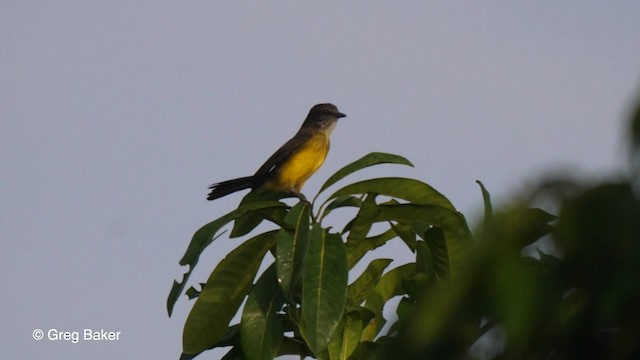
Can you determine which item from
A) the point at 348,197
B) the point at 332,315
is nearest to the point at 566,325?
the point at 332,315

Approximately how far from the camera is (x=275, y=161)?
9258mm

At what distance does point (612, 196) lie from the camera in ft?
3.18

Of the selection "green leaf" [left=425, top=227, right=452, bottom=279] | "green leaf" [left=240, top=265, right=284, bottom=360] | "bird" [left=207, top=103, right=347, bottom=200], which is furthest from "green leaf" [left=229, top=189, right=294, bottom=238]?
"bird" [left=207, top=103, right=347, bottom=200]

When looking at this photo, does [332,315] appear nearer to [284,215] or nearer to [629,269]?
[284,215]

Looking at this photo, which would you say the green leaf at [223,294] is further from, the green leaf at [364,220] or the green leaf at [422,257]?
the green leaf at [422,257]

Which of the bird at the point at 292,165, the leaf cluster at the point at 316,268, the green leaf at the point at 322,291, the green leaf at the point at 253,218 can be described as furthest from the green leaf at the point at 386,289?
the bird at the point at 292,165

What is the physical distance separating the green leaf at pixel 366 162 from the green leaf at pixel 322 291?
1.78 feet

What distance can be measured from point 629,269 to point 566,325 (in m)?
0.09

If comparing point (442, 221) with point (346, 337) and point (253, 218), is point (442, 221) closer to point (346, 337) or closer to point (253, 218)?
point (346, 337)

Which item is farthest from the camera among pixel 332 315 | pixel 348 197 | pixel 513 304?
pixel 348 197

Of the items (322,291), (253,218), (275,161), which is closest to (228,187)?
(275,161)

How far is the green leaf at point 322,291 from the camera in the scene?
334 centimetres

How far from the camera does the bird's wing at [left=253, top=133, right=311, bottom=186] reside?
9.20m

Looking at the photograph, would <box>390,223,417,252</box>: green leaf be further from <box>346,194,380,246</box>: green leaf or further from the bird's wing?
the bird's wing
